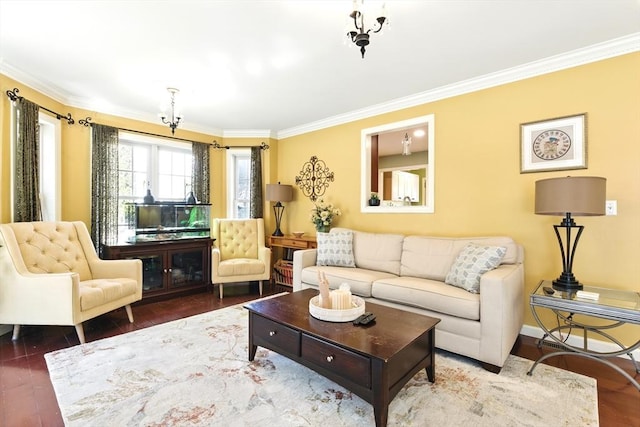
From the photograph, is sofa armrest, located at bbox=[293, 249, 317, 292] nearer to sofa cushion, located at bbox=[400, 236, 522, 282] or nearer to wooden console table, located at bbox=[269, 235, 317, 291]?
wooden console table, located at bbox=[269, 235, 317, 291]

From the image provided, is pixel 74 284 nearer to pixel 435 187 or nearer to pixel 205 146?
pixel 205 146

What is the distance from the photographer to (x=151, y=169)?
14.6ft

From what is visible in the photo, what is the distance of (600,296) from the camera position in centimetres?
210

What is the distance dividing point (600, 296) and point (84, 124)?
5400 millimetres

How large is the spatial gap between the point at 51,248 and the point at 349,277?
2947 millimetres

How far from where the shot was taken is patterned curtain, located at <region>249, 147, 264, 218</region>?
16.5 feet

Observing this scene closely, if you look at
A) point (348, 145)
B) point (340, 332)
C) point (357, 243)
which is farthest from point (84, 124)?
point (340, 332)

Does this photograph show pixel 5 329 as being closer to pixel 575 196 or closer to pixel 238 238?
pixel 238 238

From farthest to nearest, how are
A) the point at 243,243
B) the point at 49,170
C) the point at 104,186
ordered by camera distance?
the point at 243,243
the point at 104,186
the point at 49,170

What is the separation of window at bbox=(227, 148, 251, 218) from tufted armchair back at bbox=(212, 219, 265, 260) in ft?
1.86

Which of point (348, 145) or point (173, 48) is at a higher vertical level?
point (173, 48)

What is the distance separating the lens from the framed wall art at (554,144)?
2.61 metres

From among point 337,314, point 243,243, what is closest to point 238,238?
point 243,243

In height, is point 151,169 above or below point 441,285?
above
